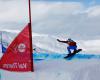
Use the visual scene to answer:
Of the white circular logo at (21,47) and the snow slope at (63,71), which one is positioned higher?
the white circular logo at (21,47)

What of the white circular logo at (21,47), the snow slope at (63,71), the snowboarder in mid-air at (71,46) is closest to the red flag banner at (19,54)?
the white circular logo at (21,47)

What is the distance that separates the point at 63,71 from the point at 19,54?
2.92 feet

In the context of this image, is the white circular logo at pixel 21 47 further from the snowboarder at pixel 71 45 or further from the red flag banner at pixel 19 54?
the snowboarder at pixel 71 45

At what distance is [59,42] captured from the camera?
18.0 ft

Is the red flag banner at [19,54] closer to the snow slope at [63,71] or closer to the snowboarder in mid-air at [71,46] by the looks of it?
the snow slope at [63,71]

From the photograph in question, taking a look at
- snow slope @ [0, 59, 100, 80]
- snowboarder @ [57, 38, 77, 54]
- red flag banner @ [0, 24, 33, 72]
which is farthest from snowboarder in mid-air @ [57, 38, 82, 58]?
red flag banner @ [0, 24, 33, 72]

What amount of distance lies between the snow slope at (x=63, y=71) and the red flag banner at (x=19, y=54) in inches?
5.2

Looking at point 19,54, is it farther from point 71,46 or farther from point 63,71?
point 71,46

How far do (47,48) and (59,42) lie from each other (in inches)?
10.3

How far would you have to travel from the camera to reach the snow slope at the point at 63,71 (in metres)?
5.32

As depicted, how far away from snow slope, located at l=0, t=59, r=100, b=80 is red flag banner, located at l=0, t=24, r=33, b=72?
13 cm

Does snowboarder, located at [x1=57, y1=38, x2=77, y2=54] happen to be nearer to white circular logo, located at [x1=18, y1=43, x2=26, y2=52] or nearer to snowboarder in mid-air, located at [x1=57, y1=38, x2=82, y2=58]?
snowboarder in mid-air, located at [x1=57, y1=38, x2=82, y2=58]

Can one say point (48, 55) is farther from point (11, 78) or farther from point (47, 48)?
point (11, 78)

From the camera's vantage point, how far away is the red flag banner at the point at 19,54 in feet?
17.6
